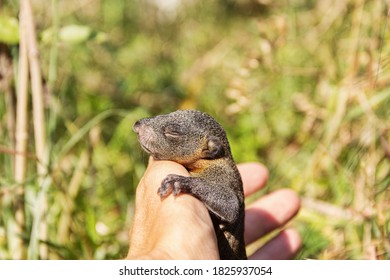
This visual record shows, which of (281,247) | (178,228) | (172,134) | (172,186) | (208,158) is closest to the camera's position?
(178,228)

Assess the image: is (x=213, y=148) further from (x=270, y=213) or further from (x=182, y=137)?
(x=270, y=213)

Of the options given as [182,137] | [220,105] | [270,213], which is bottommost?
[270,213]

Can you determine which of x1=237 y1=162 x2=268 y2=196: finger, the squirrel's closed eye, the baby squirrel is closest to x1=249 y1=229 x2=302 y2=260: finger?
x1=237 y1=162 x2=268 y2=196: finger

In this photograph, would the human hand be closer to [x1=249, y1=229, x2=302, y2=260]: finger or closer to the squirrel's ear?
[x1=249, y1=229, x2=302, y2=260]: finger

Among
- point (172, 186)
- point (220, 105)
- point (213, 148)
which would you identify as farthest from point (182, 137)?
point (220, 105)

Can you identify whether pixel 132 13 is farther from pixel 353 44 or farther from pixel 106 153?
pixel 353 44

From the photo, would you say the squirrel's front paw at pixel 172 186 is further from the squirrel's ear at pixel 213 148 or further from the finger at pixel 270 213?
the finger at pixel 270 213

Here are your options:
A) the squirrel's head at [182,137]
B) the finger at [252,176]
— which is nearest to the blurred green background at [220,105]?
the finger at [252,176]
